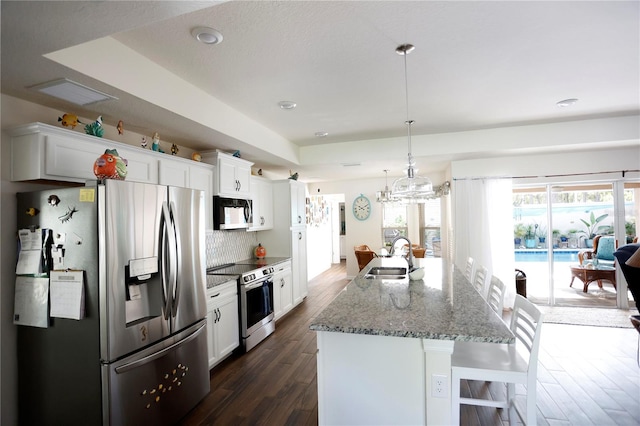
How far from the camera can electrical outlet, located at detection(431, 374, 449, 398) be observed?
1.71 metres

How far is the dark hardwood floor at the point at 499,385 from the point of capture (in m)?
2.38

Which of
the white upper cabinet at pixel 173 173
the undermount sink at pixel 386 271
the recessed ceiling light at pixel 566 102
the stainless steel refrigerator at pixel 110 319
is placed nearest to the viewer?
the stainless steel refrigerator at pixel 110 319

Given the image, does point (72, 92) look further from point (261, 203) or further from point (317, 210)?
point (317, 210)

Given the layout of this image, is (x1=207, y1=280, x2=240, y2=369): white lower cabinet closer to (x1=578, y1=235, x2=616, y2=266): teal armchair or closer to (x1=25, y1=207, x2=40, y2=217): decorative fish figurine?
(x1=25, y1=207, x2=40, y2=217): decorative fish figurine

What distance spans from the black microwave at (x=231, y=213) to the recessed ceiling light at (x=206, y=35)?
1950 mm

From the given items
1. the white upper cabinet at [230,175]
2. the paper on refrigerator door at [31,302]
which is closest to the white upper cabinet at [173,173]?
the white upper cabinet at [230,175]

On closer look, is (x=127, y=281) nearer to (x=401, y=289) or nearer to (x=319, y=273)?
(x=401, y=289)

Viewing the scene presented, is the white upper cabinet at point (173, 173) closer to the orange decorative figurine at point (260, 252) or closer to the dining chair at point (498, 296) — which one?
the orange decorative figurine at point (260, 252)

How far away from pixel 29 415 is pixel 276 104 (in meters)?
3.10

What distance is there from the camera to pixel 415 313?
1.94 meters

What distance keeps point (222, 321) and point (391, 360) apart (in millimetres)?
2046

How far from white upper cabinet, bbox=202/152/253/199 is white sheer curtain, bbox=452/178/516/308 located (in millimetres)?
3326

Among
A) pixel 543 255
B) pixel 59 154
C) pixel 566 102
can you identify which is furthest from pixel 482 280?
pixel 59 154

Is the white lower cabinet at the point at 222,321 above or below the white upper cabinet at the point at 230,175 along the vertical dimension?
below
